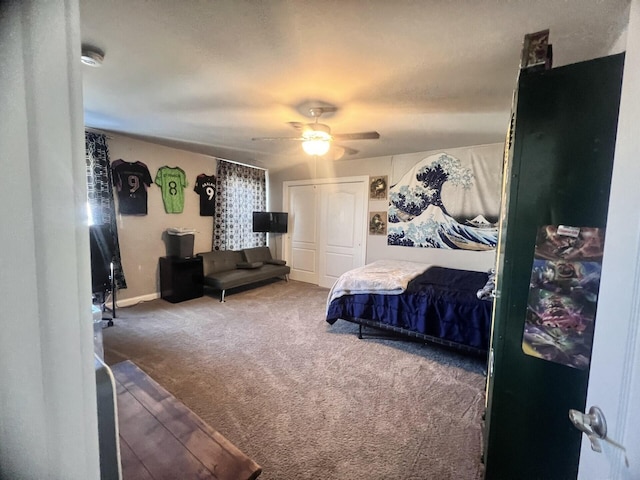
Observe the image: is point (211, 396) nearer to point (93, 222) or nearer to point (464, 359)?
point (464, 359)

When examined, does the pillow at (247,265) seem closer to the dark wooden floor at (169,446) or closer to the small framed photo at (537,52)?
the dark wooden floor at (169,446)

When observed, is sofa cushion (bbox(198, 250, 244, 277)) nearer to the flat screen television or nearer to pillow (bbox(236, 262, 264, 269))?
pillow (bbox(236, 262, 264, 269))

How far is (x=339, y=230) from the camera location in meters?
5.08

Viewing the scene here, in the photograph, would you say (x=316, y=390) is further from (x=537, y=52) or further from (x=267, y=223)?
(x=267, y=223)

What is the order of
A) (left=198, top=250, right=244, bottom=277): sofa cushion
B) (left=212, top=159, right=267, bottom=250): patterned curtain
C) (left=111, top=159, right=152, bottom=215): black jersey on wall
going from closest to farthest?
(left=111, top=159, right=152, bottom=215): black jersey on wall < (left=198, top=250, right=244, bottom=277): sofa cushion < (left=212, top=159, right=267, bottom=250): patterned curtain

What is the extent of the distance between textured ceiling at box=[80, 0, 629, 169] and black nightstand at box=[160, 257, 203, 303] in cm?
201

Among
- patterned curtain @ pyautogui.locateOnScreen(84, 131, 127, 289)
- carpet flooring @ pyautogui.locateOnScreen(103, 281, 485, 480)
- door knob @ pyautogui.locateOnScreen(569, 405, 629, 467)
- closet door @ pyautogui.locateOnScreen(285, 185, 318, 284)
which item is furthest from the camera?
closet door @ pyautogui.locateOnScreen(285, 185, 318, 284)

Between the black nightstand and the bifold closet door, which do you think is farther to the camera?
the bifold closet door

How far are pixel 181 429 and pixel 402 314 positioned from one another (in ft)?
7.14

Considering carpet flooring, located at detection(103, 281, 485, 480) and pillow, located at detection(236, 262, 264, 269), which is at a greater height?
pillow, located at detection(236, 262, 264, 269)

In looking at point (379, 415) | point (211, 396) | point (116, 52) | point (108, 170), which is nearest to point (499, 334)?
point (379, 415)

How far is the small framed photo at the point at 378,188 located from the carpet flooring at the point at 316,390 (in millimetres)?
2317

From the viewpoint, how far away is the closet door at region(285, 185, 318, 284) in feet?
17.7

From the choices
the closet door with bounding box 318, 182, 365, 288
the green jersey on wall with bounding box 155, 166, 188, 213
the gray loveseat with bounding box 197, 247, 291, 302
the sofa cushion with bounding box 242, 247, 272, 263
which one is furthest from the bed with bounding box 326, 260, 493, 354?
the green jersey on wall with bounding box 155, 166, 188, 213
